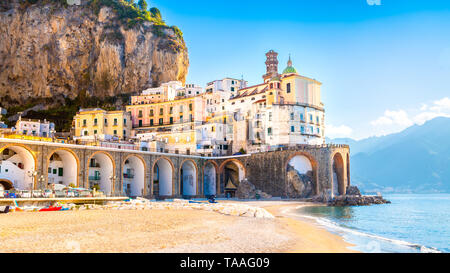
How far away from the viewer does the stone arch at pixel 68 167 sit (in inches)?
1747

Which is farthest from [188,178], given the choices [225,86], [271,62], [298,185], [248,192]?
[271,62]

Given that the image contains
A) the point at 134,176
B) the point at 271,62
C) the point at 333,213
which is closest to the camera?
the point at 333,213

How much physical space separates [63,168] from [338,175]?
4345 cm

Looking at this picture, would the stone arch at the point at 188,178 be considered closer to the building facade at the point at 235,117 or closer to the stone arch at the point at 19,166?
the building facade at the point at 235,117

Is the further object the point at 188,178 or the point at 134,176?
the point at 188,178

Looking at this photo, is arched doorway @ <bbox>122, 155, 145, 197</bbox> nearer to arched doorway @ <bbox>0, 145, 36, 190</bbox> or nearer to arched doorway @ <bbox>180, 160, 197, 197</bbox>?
arched doorway @ <bbox>180, 160, 197, 197</bbox>

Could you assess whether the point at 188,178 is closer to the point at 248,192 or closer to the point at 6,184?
the point at 248,192

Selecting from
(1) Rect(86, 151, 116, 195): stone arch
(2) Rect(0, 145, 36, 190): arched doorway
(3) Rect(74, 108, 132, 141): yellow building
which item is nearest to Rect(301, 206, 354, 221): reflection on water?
(1) Rect(86, 151, 116, 195): stone arch

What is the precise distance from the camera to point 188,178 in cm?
6444

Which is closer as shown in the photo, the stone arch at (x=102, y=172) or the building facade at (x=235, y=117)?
the stone arch at (x=102, y=172)

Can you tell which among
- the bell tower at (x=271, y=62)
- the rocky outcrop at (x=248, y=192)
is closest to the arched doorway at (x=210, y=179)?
the rocky outcrop at (x=248, y=192)

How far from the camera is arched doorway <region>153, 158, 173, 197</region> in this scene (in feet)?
193

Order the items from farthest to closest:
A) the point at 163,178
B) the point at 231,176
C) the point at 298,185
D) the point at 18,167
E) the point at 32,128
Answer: the point at 231,176, the point at 32,128, the point at 163,178, the point at 298,185, the point at 18,167
